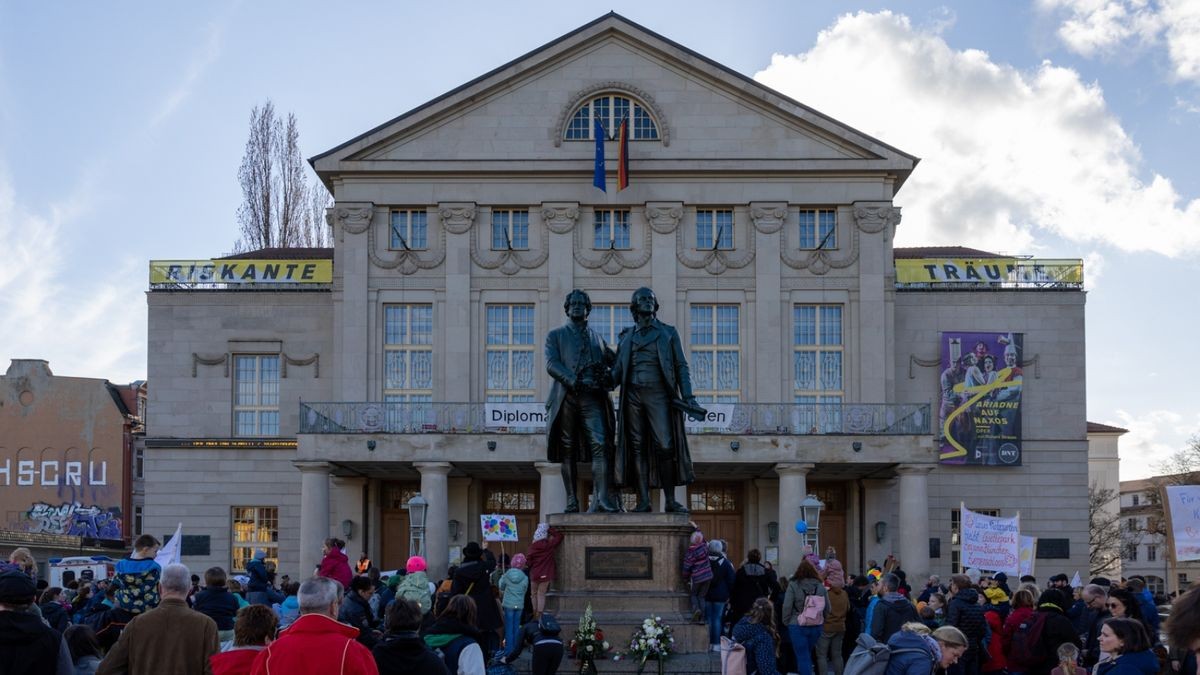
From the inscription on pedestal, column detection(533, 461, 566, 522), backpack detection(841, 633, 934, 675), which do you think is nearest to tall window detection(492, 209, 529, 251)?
column detection(533, 461, 566, 522)

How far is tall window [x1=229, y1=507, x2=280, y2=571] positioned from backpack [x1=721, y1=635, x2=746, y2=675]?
1331 inches

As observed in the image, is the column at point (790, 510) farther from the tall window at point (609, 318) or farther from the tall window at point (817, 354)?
the tall window at point (609, 318)

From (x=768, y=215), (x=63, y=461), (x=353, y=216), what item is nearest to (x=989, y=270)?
(x=768, y=215)

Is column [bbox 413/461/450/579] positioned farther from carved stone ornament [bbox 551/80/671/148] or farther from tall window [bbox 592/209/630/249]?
carved stone ornament [bbox 551/80/671/148]

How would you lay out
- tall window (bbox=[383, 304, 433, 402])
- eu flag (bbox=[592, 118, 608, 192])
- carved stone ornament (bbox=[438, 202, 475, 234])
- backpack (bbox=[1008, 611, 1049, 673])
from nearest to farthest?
1. backpack (bbox=[1008, 611, 1049, 673])
2. eu flag (bbox=[592, 118, 608, 192])
3. tall window (bbox=[383, 304, 433, 402])
4. carved stone ornament (bbox=[438, 202, 475, 234])

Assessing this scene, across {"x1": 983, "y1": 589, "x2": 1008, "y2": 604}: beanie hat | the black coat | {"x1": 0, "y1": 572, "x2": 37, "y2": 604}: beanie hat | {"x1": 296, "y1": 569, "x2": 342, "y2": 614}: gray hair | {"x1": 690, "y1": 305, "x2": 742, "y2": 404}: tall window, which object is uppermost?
{"x1": 690, "y1": 305, "x2": 742, "y2": 404}: tall window

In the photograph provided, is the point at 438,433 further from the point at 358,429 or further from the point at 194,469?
the point at 194,469

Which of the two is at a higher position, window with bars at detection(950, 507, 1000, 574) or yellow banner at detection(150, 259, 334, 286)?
yellow banner at detection(150, 259, 334, 286)

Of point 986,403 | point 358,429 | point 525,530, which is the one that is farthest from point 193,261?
point 986,403

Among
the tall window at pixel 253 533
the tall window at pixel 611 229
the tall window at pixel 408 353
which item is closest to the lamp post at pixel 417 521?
the tall window at pixel 408 353

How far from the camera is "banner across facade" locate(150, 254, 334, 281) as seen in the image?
45812 millimetres

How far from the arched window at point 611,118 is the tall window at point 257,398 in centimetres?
1171

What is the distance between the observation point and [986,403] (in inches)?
1741

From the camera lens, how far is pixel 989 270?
45.7 metres
